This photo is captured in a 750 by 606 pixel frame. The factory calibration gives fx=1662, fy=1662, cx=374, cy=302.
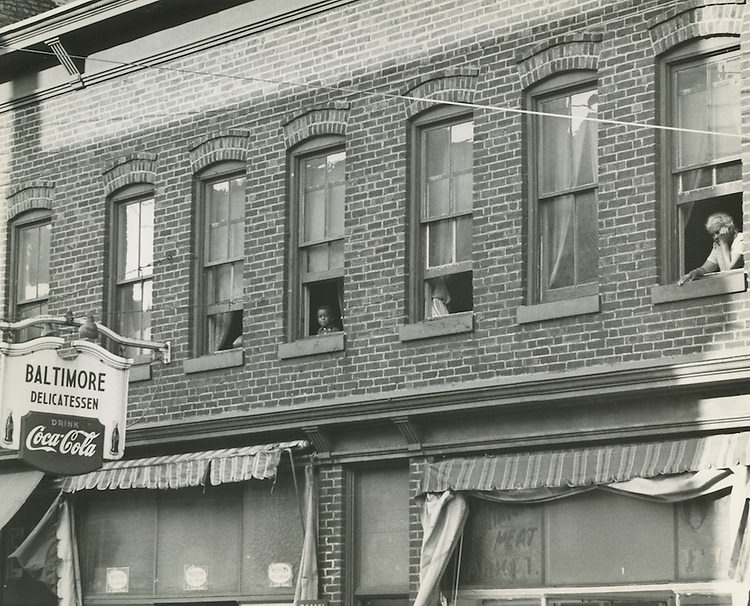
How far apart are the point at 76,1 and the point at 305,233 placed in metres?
4.65

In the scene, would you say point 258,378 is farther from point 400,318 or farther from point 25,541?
point 25,541

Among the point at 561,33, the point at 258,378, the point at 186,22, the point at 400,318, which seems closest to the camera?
the point at 561,33

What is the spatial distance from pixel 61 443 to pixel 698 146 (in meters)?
7.55

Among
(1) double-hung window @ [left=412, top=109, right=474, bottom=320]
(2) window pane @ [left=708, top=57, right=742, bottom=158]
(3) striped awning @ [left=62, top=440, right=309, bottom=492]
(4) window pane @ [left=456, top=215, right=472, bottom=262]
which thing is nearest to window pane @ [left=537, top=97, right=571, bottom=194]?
(1) double-hung window @ [left=412, top=109, right=474, bottom=320]

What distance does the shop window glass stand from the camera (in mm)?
17219

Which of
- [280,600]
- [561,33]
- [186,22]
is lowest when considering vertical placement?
[280,600]

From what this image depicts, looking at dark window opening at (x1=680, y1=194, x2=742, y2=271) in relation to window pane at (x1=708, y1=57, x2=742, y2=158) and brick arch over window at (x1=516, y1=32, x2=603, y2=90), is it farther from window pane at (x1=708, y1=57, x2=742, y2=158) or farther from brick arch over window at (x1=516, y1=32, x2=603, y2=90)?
brick arch over window at (x1=516, y1=32, x2=603, y2=90)

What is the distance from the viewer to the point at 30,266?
22000 mm

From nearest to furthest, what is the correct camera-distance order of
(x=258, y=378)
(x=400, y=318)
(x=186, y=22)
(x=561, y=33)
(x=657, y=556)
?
(x=657, y=556)
(x=561, y=33)
(x=400, y=318)
(x=258, y=378)
(x=186, y=22)

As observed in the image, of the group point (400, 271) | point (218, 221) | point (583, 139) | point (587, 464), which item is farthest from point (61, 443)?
point (583, 139)

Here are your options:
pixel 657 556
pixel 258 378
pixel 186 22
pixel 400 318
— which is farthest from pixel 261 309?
pixel 657 556

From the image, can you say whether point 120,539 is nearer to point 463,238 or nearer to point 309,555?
point 309,555

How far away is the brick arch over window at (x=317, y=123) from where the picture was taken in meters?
18.2

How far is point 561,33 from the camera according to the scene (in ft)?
53.3
